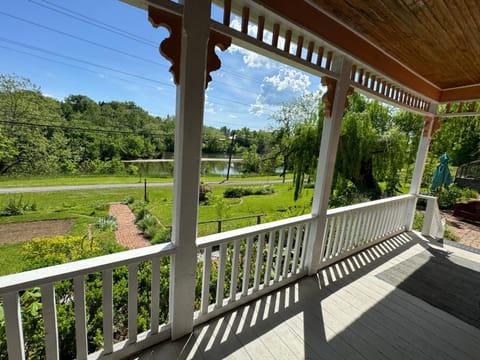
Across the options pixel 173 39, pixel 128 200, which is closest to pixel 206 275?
pixel 173 39

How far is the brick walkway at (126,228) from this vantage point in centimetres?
290

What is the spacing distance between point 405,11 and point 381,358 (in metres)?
2.77

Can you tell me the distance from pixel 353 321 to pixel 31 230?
10.4 feet

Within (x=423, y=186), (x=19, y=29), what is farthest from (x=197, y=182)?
(x=423, y=186)

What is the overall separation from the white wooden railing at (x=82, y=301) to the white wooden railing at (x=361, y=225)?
6.70 ft

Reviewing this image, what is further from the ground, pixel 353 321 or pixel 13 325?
pixel 13 325

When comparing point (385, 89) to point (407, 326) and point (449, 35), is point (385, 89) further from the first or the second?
point (407, 326)

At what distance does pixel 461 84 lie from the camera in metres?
3.63

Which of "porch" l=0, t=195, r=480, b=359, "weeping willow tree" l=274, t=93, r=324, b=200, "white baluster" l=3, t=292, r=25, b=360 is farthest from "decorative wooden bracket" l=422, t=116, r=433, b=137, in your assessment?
"white baluster" l=3, t=292, r=25, b=360

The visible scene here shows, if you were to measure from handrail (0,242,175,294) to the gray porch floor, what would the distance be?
757 millimetres

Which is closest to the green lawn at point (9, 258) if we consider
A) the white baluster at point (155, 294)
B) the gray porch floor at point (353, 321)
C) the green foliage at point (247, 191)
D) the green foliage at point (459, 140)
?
the white baluster at point (155, 294)

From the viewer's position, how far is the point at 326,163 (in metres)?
2.47

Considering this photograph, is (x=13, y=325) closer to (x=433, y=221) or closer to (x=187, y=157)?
(x=187, y=157)

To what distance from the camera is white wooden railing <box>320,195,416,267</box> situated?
298 cm
